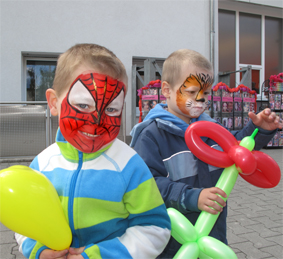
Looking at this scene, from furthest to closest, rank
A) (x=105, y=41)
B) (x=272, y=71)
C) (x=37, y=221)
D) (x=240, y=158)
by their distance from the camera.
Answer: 1. (x=272, y=71)
2. (x=105, y=41)
3. (x=240, y=158)
4. (x=37, y=221)

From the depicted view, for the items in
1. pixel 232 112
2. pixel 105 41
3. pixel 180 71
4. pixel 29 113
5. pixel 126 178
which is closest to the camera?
pixel 126 178

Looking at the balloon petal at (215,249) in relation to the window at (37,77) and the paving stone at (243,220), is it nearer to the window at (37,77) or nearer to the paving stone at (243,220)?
the paving stone at (243,220)

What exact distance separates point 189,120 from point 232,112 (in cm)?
672

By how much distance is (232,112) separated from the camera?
7871mm

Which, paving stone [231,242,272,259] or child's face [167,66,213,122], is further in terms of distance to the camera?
paving stone [231,242,272,259]

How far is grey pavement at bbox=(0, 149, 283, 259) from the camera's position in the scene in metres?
2.42

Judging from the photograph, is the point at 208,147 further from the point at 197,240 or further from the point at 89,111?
the point at 89,111

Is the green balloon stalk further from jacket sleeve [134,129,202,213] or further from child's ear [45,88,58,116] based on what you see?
child's ear [45,88,58,116]

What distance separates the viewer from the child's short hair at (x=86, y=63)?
0.94m

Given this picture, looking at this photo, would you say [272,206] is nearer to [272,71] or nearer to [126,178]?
[126,178]

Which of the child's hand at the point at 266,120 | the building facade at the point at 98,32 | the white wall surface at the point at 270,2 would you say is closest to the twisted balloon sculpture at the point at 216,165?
the child's hand at the point at 266,120

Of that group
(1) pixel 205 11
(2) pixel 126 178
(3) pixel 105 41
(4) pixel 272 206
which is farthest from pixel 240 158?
(1) pixel 205 11

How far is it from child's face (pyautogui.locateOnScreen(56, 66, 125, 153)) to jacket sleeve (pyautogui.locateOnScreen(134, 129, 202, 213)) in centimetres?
43

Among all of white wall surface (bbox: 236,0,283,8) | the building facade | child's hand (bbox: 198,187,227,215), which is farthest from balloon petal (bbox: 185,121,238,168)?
white wall surface (bbox: 236,0,283,8)
